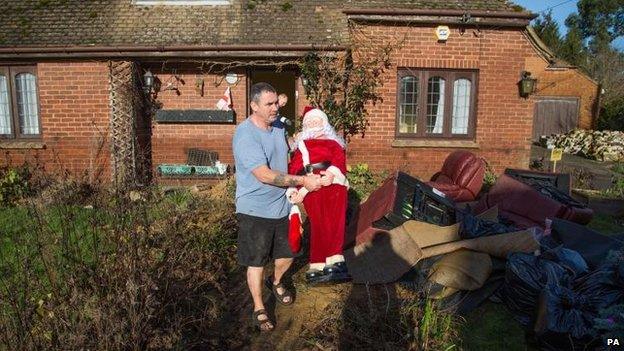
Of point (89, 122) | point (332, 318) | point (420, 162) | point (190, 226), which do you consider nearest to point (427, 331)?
point (332, 318)

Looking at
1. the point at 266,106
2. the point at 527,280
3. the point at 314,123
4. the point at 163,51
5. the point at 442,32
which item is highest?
the point at 442,32

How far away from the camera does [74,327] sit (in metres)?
2.68

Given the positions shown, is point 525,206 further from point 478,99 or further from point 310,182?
point 478,99

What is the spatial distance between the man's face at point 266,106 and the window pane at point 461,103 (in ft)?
23.1

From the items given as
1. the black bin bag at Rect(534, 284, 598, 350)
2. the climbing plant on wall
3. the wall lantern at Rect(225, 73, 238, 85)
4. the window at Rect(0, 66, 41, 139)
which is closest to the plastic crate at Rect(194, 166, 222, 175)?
the wall lantern at Rect(225, 73, 238, 85)

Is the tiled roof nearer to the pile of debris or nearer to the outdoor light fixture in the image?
the outdoor light fixture

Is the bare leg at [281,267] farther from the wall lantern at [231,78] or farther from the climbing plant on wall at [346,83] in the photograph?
the wall lantern at [231,78]

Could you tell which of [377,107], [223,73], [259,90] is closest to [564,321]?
[259,90]

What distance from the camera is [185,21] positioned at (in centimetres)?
933

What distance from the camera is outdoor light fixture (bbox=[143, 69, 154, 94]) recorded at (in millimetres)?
8938

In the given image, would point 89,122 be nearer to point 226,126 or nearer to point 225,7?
point 226,126

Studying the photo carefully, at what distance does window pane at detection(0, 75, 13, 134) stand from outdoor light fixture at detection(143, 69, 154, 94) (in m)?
Answer: 3.07

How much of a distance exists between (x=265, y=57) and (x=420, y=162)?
400 cm

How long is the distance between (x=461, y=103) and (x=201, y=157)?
5.87 meters
